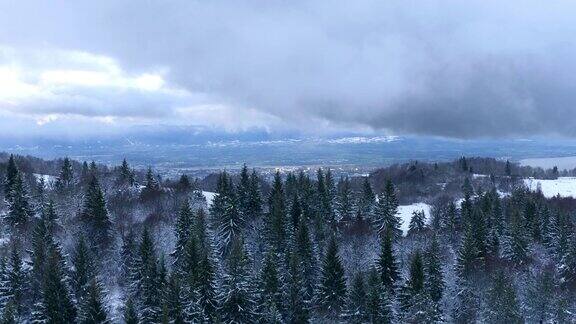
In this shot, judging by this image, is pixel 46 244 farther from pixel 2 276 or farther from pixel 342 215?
pixel 342 215

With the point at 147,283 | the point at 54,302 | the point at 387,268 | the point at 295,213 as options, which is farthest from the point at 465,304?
the point at 54,302

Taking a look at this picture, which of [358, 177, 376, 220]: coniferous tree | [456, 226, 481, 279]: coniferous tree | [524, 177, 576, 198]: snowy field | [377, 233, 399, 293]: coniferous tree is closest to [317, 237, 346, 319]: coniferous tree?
[377, 233, 399, 293]: coniferous tree

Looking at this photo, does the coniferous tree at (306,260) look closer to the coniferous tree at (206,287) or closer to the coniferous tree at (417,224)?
the coniferous tree at (206,287)

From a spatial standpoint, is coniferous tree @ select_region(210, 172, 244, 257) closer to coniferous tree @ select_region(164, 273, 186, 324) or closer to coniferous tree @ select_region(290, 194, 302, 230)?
coniferous tree @ select_region(290, 194, 302, 230)

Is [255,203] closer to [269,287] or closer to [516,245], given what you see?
[269,287]

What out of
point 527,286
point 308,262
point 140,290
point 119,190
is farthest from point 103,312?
point 527,286

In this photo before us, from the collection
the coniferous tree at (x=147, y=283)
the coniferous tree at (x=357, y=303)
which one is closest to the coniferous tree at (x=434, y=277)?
the coniferous tree at (x=357, y=303)
